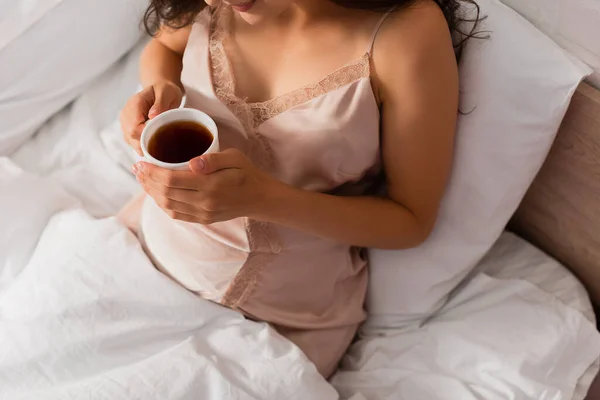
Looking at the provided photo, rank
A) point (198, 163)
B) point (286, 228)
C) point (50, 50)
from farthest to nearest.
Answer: point (50, 50)
point (286, 228)
point (198, 163)

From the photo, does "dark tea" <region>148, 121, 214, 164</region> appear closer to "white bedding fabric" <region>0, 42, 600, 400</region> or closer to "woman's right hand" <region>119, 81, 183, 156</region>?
"woman's right hand" <region>119, 81, 183, 156</region>

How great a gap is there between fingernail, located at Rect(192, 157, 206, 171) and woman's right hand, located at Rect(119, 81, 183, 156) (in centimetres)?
18

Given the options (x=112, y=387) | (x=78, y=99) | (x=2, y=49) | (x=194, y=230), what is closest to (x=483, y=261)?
(x=194, y=230)

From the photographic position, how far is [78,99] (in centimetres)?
129

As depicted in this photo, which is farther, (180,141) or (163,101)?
(163,101)

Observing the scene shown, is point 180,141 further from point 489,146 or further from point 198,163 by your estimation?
point 489,146

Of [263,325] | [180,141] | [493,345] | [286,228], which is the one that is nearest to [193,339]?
[263,325]

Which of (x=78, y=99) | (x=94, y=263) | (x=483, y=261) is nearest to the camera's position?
(x=94, y=263)

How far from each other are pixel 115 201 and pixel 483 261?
0.68 metres

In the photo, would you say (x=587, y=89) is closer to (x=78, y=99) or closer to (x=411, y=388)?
(x=411, y=388)

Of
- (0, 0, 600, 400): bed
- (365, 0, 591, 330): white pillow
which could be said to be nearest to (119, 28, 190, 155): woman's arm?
(0, 0, 600, 400): bed

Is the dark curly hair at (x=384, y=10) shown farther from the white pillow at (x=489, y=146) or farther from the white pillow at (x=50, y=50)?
the white pillow at (x=50, y=50)

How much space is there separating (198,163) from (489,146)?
44 cm

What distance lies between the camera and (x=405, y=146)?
0.78m
